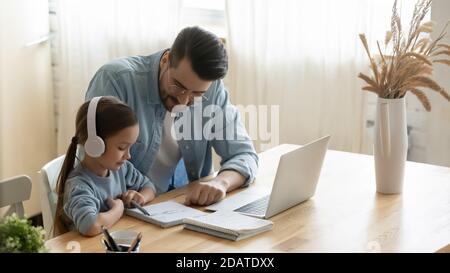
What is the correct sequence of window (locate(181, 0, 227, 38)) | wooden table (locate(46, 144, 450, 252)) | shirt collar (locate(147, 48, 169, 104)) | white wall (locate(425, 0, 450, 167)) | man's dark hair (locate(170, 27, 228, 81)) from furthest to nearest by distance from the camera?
window (locate(181, 0, 227, 38)) → white wall (locate(425, 0, 450, 167)) → shirt collar (locate(147, 48, 169, 104)) → man's dark hair (locate(170, 27, 228, 81)) → wooden table (locate(46, 144, 450, 252))

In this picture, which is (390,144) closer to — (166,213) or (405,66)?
(405,66)

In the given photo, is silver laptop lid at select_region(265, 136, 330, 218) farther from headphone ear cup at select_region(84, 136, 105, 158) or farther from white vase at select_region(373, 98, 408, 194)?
headphone ear cup at select_region(84, 136, 105, 158)

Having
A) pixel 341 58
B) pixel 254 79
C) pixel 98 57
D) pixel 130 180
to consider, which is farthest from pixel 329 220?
pixel 98 57

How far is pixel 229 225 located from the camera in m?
1.95

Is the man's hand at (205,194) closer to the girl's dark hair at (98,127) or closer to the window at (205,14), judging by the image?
the girl's dark hair at (98,127)

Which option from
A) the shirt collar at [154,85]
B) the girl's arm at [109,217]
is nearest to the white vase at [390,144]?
the shirt collar at [154,85]

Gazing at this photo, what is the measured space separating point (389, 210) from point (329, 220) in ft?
0.65

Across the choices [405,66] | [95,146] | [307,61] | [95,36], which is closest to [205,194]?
[95,146]

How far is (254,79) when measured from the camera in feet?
11.4

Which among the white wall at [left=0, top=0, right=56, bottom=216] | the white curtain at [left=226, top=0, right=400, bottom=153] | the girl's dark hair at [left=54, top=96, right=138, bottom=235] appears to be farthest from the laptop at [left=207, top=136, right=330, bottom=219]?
the white wall at [left=0, top=0, right=56, bottom=216]

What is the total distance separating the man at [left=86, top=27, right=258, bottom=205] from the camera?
7.42 feet

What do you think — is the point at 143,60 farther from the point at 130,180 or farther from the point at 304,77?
the point at 304,77

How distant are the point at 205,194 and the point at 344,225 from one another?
0.42 m

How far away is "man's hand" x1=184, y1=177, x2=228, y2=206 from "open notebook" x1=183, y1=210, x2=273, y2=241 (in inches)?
6.2
